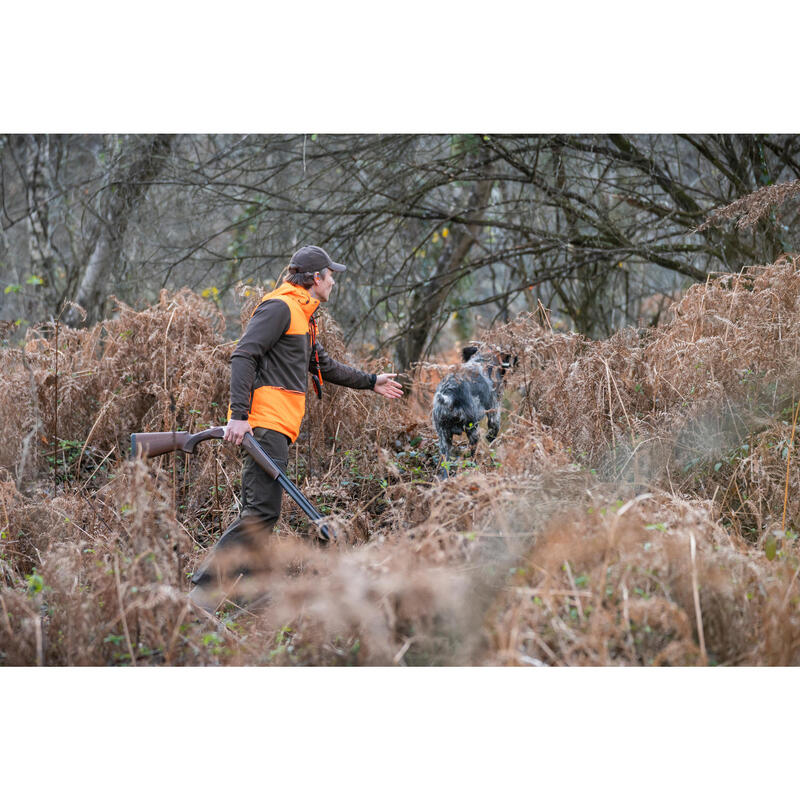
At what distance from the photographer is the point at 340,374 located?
5559 mm

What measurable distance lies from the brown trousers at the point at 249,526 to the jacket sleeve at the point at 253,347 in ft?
0.77

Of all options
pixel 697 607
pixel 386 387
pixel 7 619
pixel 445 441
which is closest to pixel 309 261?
pixel 386 387

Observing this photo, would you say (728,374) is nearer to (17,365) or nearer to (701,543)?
(701,543)

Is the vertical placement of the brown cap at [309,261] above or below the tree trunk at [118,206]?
below

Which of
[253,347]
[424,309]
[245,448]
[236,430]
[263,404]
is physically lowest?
[245,448]

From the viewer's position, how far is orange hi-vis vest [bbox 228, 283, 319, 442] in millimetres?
4871

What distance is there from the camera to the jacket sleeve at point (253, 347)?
474 centimetres

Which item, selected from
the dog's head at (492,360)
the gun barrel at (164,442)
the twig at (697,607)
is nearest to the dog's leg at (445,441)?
the dog's head at (492,360)

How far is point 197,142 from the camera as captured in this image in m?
9.68

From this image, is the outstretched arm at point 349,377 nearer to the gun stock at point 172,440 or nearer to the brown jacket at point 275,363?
the brown jacket at point 275,363

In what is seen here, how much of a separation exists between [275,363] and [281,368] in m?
0.05

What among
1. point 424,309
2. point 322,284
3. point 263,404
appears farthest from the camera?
point 424,309

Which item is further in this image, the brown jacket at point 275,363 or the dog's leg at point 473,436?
the dog's leg at point 473,436

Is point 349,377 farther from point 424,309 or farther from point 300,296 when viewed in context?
point 424,309
